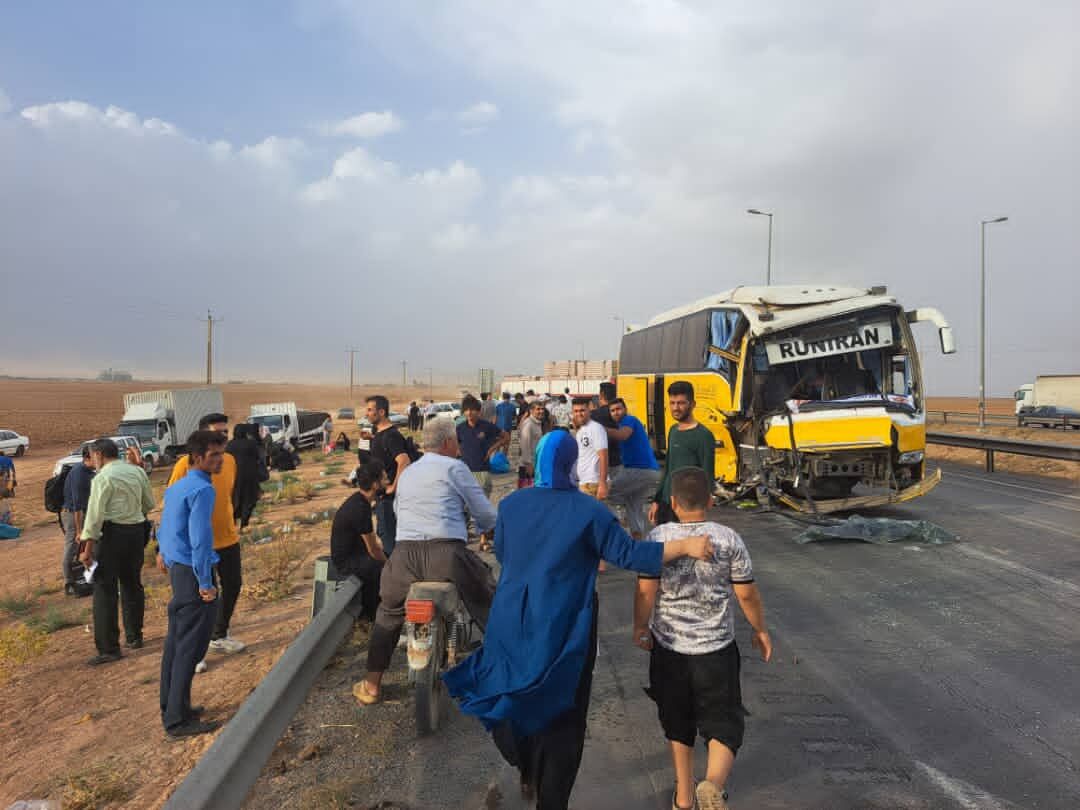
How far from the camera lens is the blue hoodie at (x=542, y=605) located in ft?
9.14

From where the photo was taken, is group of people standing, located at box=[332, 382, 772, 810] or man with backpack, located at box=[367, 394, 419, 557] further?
man with backpack, located at box=[367, 394, 419, 557]

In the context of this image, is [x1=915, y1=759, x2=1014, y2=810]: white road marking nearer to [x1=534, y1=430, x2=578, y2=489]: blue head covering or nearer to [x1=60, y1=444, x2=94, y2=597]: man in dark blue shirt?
[x1=534, y1=430, x2=578, y2=489]: blue head covering

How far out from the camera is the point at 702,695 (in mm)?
3117

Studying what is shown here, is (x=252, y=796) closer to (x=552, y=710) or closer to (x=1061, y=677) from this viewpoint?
(x=552, y=710)

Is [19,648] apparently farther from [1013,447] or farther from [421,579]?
[1013,447]

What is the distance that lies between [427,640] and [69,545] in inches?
262

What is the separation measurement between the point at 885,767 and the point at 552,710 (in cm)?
207

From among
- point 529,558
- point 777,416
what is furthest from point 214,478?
point 777,416

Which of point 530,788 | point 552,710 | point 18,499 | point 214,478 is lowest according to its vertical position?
point 18,499

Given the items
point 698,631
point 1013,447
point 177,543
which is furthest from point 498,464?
point 1013,447

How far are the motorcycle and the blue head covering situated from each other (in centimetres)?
131

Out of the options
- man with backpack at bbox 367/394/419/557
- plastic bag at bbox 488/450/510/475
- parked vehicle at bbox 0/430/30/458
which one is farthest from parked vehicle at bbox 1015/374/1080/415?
parked vehicle at bbox 0/430/30/458

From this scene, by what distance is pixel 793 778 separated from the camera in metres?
3.60

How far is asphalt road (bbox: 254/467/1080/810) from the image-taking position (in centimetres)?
348
